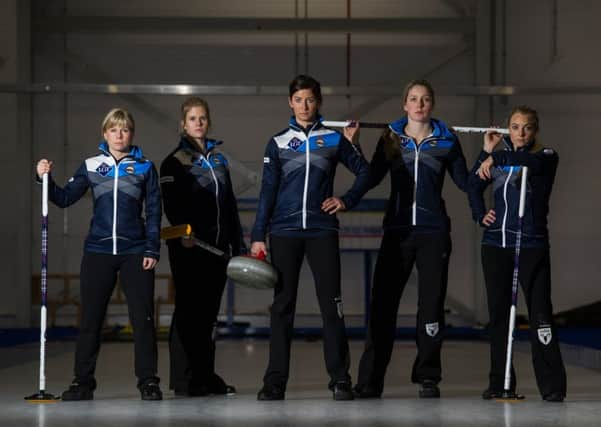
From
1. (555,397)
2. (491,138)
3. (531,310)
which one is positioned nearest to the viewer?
(555,397)

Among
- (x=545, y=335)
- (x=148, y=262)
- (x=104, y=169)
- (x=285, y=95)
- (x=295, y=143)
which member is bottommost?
(x=545, y=335)

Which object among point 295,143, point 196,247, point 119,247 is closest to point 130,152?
point 119,247

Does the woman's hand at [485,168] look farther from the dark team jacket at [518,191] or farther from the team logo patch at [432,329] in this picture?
the team logo patch at [432,329]

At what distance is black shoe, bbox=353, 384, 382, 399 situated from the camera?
5742mm

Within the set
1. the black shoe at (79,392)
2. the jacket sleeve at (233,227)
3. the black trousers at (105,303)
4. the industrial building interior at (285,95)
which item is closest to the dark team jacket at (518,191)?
the jacket sleeve at (233,227)

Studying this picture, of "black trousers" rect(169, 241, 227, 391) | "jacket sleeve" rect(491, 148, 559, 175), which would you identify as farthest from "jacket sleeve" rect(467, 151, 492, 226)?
"black trousers" rect(169, 241, 227, 391)

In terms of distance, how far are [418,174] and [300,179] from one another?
0.60m

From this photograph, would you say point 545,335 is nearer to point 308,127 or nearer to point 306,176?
point 306,176

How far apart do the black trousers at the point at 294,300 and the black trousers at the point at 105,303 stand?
605 millimetres

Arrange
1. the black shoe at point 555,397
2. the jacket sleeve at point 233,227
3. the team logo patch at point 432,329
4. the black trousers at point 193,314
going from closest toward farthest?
1. the black shoe at point 555,397
2. the team logo patch at point 432,329
3. the black trousers at point 193,314
4. the jacket sleeve at point 233,227

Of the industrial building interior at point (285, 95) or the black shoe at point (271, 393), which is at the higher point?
the industrial building interior at point (285, 95)

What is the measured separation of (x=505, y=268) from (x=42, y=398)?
2308 mm

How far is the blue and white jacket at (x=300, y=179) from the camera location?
18.4 ft

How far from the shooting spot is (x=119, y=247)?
5.61 m
